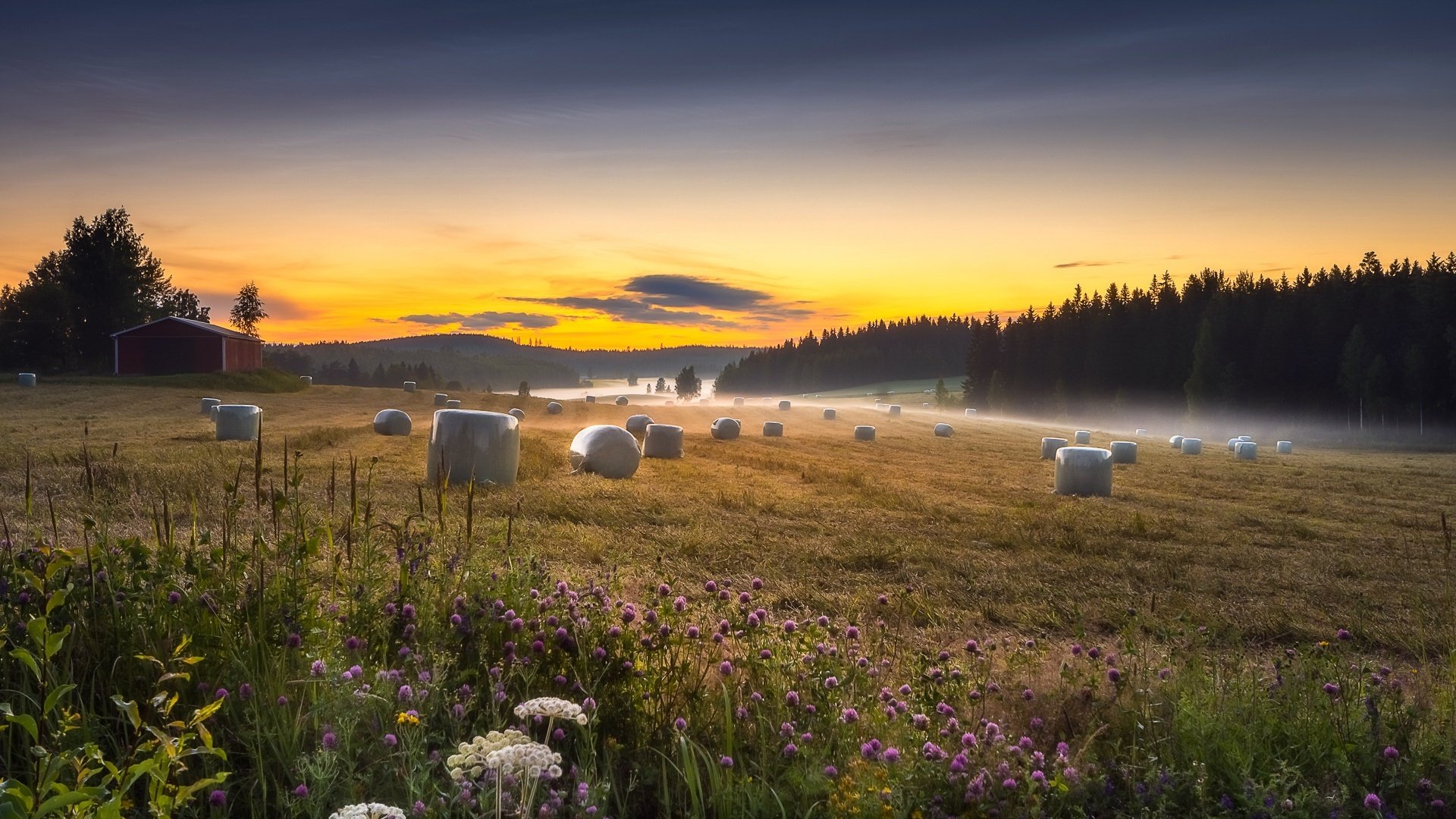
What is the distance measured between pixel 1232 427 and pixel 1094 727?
242ft

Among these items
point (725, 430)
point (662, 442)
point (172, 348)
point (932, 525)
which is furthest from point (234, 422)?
point (172, 348)

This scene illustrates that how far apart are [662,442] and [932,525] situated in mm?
10775

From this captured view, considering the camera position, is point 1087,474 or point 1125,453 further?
point 1125,453

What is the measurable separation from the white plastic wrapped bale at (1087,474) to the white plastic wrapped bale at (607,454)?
9411mm

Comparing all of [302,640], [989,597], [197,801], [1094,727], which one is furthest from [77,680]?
[989,597]

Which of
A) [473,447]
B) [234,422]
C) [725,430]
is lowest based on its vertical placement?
[725,430]

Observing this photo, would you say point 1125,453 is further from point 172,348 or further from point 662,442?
point 172,348

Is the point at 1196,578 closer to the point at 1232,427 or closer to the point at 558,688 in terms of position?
the point at 558,688

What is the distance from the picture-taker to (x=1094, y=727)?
4840 millimetres

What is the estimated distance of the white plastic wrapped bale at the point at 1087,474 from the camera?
19.4 m

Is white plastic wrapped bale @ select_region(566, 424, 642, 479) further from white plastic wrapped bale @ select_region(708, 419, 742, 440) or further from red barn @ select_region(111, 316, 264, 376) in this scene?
red barn @ select_region(111, 316, 264, 376)

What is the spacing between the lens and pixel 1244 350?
73.1 m

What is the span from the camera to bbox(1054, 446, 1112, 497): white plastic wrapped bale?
19.4m

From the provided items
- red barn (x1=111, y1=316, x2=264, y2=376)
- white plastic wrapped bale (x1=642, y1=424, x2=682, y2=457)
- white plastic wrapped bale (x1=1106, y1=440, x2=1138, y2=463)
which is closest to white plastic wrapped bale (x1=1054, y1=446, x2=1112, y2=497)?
white plastic wrapped bale (x1=642, y1=424, x2=682, y2=457)
